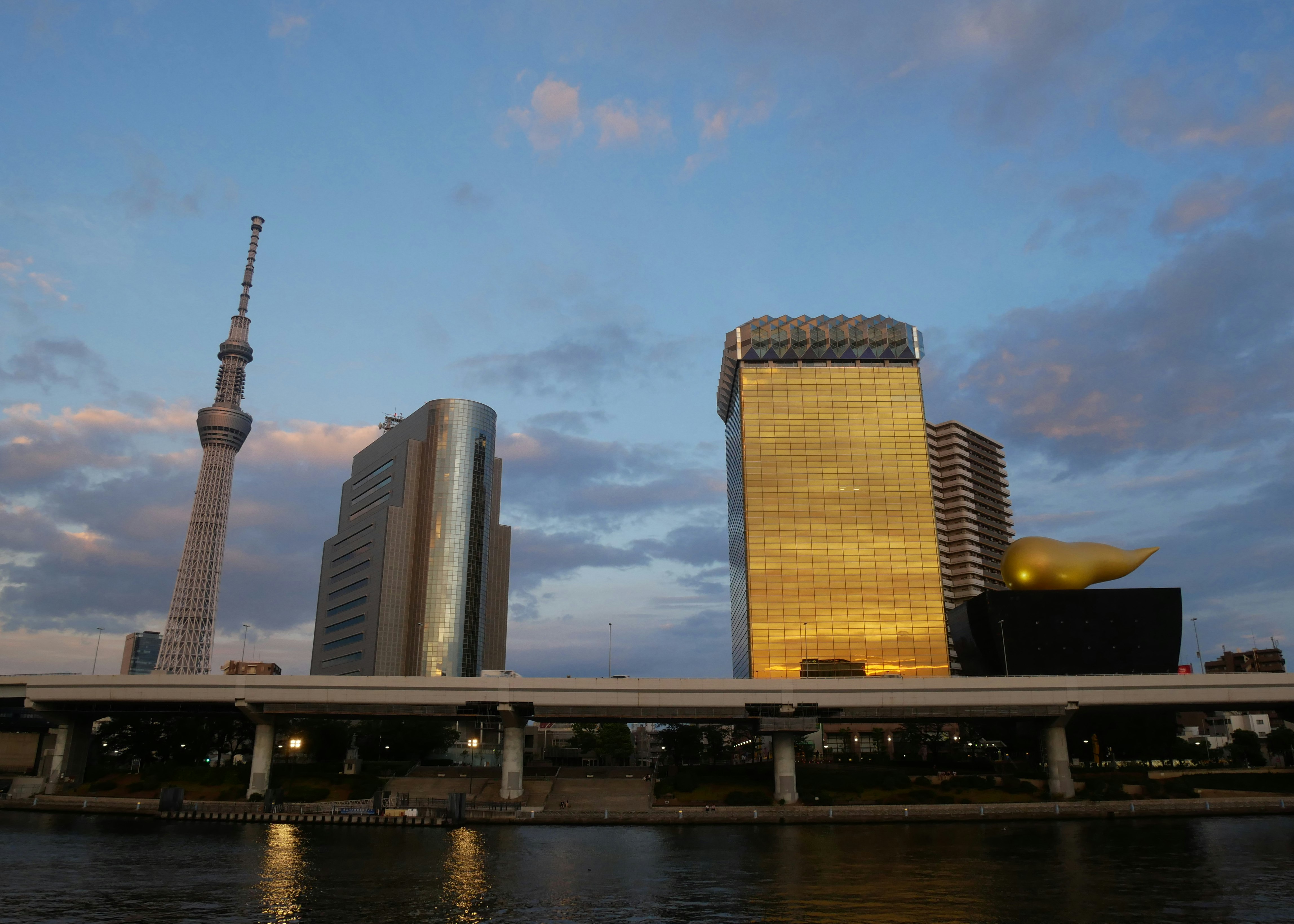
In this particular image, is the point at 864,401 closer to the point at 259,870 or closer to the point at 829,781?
the point at 829,781

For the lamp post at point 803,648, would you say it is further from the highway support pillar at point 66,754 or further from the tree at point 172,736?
the highway support pillar at point 66,754

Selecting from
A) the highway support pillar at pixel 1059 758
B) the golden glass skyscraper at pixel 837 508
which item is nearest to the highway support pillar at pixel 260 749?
the highway support pillar at pixel 1059 758

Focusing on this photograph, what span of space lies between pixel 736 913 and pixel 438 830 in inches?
1683

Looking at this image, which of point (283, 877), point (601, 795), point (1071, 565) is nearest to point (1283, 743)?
point (1071, 565)

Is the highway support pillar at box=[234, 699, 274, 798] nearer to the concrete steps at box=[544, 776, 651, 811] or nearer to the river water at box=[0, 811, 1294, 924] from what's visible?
the river water at box=[0, 811, 1294, 924]

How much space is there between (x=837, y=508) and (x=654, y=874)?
11988cm

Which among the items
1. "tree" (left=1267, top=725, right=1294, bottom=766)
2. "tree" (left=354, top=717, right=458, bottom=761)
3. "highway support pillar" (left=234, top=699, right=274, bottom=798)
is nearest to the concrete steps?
"highway support pillar" (left=234, top=699, right=274, bottom=798)

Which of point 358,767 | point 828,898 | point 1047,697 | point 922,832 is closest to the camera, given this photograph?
point 828,898

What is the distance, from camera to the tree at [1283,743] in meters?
134

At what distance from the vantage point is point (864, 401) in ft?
569

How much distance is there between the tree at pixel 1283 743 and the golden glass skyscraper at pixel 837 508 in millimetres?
47548

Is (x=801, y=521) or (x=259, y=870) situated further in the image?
(x=801, y=521)

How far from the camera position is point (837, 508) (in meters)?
166

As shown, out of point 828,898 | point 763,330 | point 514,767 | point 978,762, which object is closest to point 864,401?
point 763,330
